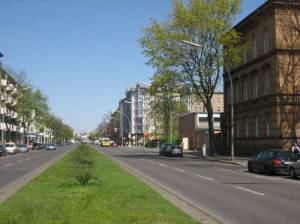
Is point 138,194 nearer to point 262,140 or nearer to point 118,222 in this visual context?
point 118,222

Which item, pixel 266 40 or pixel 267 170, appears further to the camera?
pixel 266 40

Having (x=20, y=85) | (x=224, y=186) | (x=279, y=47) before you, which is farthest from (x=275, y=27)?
(x=20, y=85)

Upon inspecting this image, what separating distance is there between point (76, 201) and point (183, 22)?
41956 mm

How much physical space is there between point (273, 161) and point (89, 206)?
20297 mm

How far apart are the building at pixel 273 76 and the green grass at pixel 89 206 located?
33.4 metres

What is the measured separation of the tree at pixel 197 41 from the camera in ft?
177

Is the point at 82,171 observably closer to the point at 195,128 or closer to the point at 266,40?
the point at 266,40

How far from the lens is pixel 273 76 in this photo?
51750 mm

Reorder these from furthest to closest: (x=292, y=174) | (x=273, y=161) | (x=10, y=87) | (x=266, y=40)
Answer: (x=10, y=87), (x=266, y=40), (x=273, y=161), (x=292, y=174)

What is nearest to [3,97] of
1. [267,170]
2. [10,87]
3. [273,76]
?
[10,87]

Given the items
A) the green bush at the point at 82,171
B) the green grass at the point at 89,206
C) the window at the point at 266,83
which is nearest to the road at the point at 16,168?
the green bush at the point at 82,171

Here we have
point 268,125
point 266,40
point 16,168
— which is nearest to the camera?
point 16,168

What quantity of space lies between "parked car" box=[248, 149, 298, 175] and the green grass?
45.1 feet

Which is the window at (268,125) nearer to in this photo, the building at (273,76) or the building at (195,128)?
the building at (273,76)
